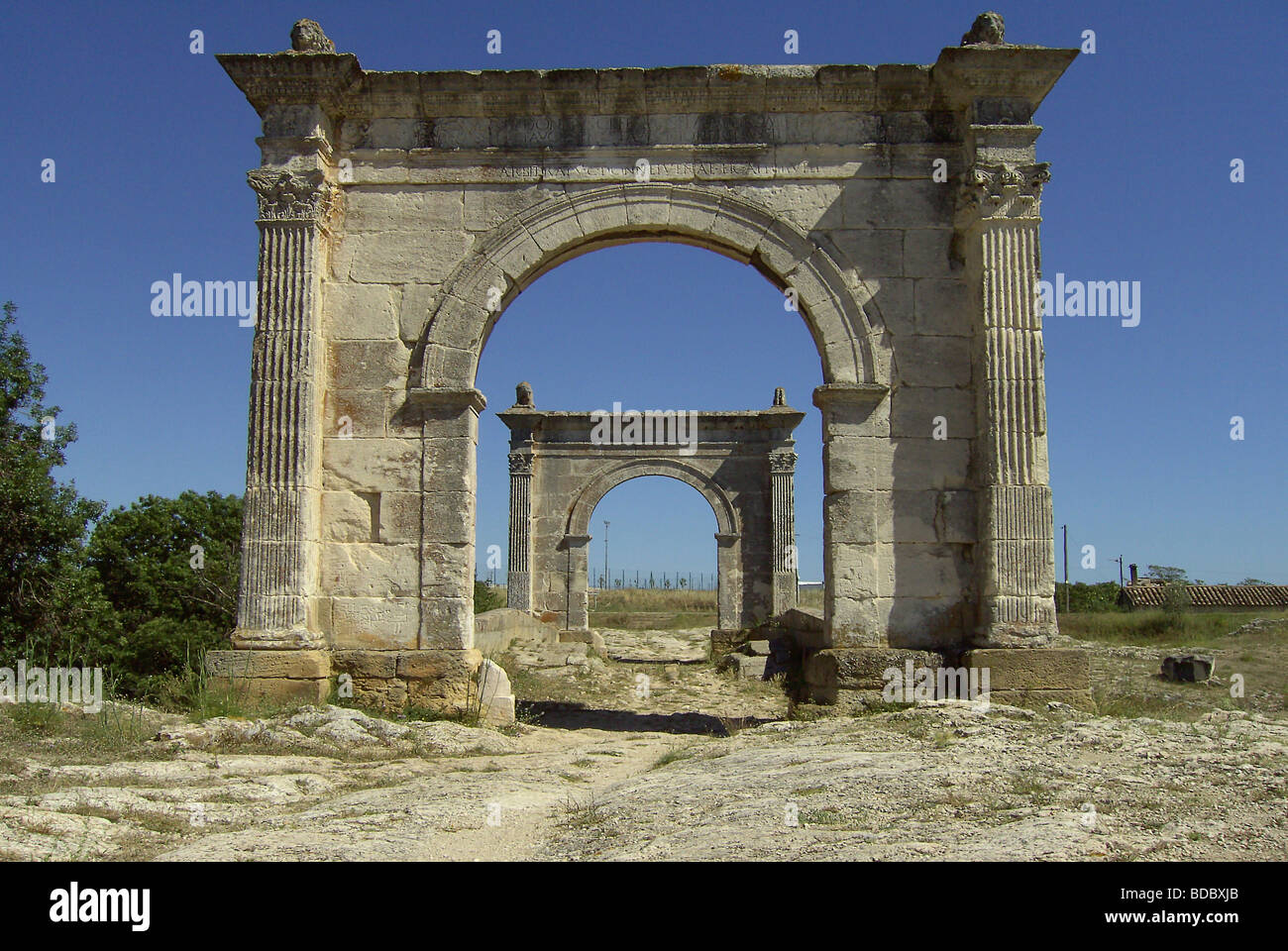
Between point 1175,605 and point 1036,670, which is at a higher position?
point 1036,670

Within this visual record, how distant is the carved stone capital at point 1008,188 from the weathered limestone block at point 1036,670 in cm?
338

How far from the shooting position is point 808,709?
7480 millimetres

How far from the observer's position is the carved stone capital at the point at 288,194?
304 inches

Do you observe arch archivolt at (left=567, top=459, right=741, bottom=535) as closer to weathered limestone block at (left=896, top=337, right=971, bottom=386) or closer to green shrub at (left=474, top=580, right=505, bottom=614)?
green shrub at (left=474, top=580, right=505, bottom=614)

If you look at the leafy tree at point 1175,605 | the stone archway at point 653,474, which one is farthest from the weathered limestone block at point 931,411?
the leafy tree at point 1175,605

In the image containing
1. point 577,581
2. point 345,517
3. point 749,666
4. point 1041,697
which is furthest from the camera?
point 577,581

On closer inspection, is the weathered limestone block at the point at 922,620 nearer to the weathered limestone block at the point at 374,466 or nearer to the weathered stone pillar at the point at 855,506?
the weathered stone pillar at the point at 855,506

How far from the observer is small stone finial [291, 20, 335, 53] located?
772 cm

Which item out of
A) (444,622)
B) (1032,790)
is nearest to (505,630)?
(444,622)

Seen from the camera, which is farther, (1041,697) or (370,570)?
(370,570)

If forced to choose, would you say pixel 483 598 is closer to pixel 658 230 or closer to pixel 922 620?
pixel 658 230

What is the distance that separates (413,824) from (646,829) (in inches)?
43.4

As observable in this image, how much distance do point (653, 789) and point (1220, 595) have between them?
28.3m

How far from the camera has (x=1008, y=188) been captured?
7543 mm
